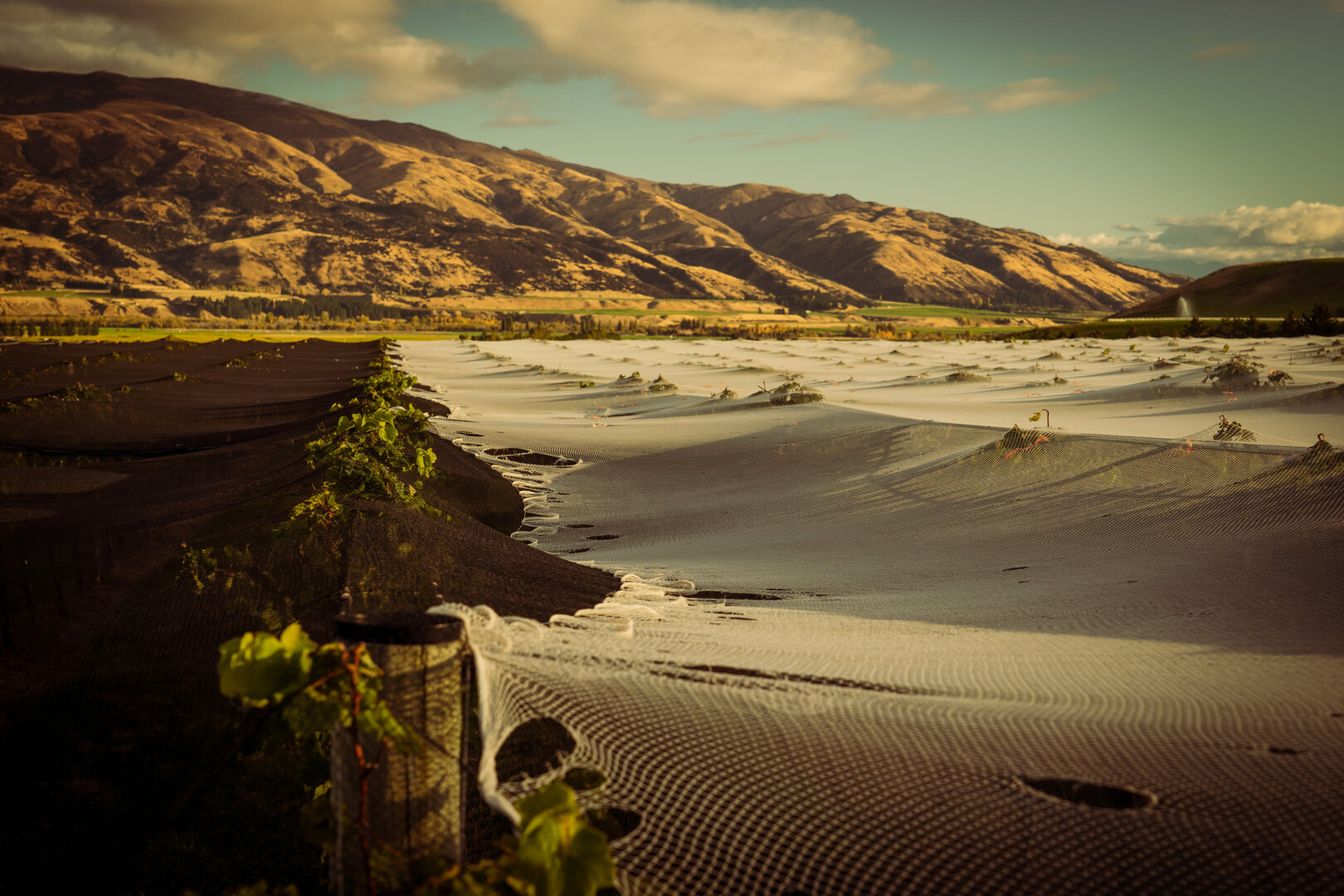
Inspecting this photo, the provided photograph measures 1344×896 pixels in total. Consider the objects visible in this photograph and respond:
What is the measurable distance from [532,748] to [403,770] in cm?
242

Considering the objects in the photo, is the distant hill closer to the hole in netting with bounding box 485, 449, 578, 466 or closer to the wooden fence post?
the hole in netting with bounding box 485, 449, 578, 466

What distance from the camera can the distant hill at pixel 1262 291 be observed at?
1825 inches

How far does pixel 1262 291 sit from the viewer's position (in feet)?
167

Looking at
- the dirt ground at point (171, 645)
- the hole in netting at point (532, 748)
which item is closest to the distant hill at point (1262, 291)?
the hole in netting at point (532, 748)

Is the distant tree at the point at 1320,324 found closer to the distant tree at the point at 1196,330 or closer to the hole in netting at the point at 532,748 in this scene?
the distant tree at the point at 1196,330

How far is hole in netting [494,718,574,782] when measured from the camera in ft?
12.6

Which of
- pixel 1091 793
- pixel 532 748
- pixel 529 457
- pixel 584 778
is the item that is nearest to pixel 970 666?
pixel 1091 793

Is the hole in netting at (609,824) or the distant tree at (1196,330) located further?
the distant tree at (1196,330)

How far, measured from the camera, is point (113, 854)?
9.35 ft

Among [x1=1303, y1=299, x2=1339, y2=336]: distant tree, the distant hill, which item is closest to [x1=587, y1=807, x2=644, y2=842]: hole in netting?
[x1=1303, y1=299, x2=1339, y2=336]: distant tree

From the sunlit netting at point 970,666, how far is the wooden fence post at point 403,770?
0.50 ft

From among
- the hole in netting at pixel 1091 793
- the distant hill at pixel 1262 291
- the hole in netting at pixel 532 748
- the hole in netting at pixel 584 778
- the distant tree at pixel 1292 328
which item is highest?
the distant hill at pixel 1262 291

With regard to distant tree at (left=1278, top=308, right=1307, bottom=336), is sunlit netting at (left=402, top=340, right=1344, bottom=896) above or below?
below

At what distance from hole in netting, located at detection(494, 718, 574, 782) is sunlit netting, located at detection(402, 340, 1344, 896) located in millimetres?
54
